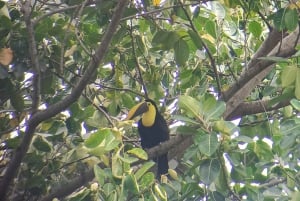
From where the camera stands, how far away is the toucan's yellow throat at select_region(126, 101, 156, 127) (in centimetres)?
307

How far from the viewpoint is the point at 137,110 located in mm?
3098

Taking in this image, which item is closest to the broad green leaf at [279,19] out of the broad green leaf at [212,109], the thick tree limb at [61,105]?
the broad green leaf at [212,109]

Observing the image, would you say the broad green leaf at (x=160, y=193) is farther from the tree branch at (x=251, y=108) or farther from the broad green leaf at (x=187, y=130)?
the tree branch at (x=251, y=108)

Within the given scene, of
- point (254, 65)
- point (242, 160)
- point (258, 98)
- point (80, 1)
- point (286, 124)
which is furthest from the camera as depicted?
point (258, 98)

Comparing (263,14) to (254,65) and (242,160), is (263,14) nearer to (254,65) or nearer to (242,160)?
(254,65)

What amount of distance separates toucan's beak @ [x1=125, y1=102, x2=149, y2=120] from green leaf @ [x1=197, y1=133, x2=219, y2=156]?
3.38 feet

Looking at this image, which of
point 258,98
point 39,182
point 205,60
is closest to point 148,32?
point 205,60

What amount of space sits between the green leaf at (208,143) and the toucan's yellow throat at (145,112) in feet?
3.34

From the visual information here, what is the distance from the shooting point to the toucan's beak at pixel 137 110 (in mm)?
3040

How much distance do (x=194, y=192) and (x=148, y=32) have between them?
101cm

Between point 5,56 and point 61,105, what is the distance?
32cm

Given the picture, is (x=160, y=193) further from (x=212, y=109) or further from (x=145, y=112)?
(x=145, y=112)

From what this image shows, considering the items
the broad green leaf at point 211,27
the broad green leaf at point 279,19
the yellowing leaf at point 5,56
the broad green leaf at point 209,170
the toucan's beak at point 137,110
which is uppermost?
the yellowing leaf at point 5,56

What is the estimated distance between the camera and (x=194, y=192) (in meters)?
2.33
